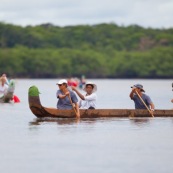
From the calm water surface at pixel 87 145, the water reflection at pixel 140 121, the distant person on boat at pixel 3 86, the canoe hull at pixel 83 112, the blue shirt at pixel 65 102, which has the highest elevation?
the distant person on boat at pixel 3 86

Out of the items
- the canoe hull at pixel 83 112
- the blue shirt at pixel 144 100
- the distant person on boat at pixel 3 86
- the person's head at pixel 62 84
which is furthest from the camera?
the distant person on boat at pixel 3 86

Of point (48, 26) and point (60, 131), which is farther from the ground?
point (48, 26)

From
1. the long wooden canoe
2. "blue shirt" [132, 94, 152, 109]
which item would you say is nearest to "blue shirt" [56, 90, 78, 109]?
the long wooden canoe

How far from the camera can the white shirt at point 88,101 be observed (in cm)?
2481

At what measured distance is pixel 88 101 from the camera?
82.7ft

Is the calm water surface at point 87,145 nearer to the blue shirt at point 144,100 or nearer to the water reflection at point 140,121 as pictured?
the water reflection at point 140,121

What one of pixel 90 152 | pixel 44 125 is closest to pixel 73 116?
pixel 44 125

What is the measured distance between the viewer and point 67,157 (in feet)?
56.5

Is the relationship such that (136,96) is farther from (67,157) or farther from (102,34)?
(102,34)

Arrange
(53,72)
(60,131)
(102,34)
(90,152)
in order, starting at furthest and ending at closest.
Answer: (102,34)
(53,72)
(60,131)
(90,152)

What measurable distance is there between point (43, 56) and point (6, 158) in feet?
492

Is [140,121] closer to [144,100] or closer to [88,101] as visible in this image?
[144,100]

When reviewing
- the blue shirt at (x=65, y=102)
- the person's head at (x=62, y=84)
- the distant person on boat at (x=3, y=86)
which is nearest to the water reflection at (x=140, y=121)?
the blue shirt at (x=65, y=102)

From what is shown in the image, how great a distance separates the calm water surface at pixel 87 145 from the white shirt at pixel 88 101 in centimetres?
46
